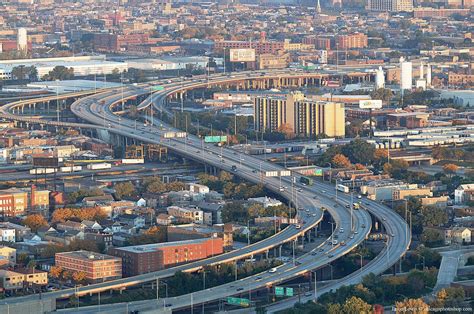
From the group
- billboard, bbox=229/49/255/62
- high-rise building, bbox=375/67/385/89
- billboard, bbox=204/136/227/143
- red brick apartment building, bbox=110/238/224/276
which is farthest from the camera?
billboard, bbox=229/49/255/62

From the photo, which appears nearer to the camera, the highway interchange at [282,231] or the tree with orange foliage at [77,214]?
the highway interchange at [282,231]

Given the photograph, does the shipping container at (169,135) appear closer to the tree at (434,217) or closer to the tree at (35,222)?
the tree at (35,222)

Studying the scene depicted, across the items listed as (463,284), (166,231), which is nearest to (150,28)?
(166,231)

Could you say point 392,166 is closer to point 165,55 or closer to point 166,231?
point 166,231

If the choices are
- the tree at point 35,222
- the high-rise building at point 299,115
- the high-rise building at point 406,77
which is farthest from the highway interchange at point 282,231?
the high-rise building at point 406,77

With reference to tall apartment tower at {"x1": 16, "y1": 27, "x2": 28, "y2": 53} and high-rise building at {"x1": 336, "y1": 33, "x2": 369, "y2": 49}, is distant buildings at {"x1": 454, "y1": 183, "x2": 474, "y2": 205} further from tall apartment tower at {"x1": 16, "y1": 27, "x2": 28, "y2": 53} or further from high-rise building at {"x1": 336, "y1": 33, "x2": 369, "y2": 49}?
tall apartment tower at {"x1": 16, "y1": 27, "x2": 28, "y2": 53}

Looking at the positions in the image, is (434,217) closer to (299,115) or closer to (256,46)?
(299,115)

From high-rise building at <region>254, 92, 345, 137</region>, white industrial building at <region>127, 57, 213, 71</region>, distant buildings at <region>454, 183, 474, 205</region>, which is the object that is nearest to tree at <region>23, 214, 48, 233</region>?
distant buildings at <region>454, 183, 474, 205</region>
